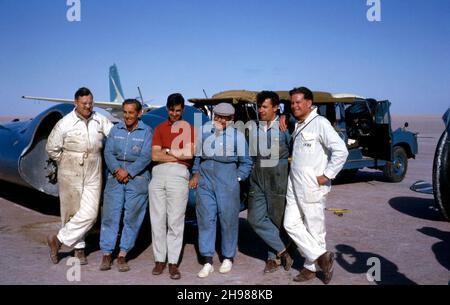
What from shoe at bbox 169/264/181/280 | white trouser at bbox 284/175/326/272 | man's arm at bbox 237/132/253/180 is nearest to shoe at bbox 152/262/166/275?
shoe at bbox 169/264/181/280

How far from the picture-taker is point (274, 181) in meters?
4.26

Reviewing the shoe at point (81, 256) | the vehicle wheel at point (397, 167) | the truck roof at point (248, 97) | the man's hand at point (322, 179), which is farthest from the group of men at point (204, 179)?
the vehicle wheel at point (397, 167)

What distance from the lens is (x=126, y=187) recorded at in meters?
4.32

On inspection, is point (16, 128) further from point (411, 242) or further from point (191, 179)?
point (411, 242)

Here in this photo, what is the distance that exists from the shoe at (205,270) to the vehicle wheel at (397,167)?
8.30 meters

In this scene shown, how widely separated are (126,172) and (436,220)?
521cm

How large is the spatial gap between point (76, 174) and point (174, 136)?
1192 mm

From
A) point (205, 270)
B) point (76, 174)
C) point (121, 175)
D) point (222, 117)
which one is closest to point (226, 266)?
A: point (205, 270)

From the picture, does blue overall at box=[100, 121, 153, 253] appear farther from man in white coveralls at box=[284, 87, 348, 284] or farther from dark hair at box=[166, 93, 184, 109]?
man in white coveralls at box=[284, 87, 348, 284]

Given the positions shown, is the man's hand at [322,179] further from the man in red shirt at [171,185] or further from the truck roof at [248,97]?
the truck roof at [248,97]

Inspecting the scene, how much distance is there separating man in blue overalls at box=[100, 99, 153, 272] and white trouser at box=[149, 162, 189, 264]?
0.19 m

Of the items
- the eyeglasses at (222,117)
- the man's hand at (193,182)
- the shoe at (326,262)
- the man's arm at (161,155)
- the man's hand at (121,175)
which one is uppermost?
the eyeglasses at (222,117)

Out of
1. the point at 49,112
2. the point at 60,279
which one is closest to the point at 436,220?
the point at 60,279

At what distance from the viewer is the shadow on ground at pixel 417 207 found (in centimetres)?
707
